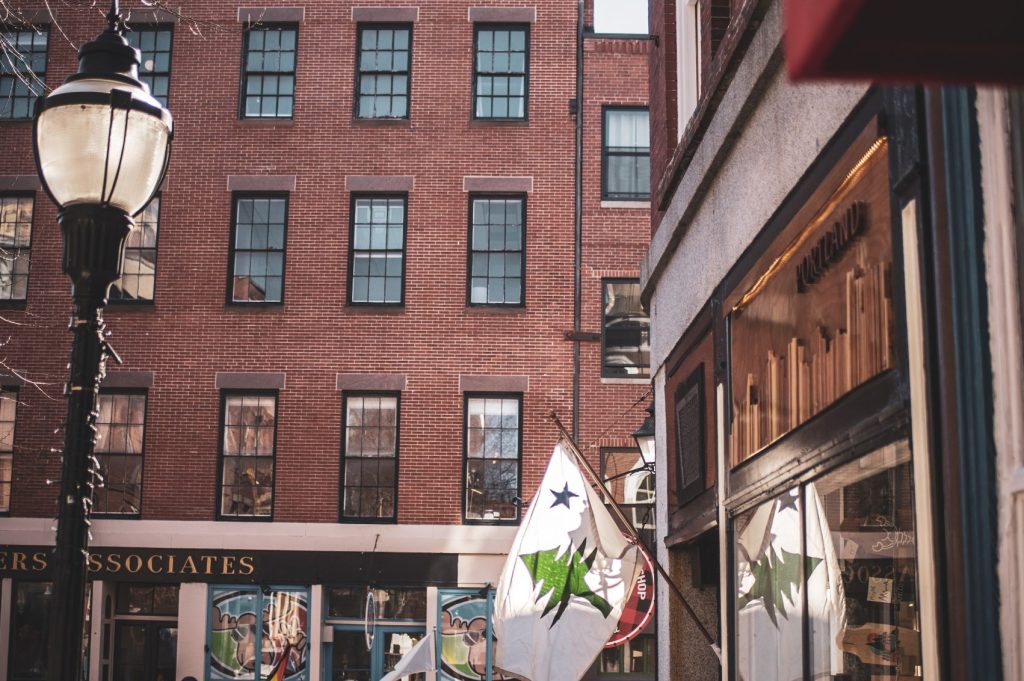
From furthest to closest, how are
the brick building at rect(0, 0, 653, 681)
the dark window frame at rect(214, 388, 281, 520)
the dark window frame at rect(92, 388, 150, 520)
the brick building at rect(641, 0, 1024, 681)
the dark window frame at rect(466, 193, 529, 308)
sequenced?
1. the dark window frame at rect(466, 193, 529, 308)
2. the dark window frame at rect(92, 388, 150, 520)
3. the dark window frame at rect(214, 388, 281, 520)
4. the brick building at rect(0, 0, 653, 681)
5. the brick building at rect(641, 0, 1024, 681)

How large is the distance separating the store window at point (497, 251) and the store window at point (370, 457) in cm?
258

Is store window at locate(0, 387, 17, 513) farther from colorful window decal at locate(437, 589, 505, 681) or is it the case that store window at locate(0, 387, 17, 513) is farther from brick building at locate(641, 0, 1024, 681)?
brick building at locate(641, 0, 1024, 681)

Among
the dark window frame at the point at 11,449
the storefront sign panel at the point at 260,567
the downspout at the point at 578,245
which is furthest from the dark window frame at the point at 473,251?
the dark window frame at the point at 11,449

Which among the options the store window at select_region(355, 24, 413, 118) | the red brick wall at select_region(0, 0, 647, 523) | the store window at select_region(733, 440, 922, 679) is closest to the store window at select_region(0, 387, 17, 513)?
the red brick wall at select_region(0, 0, 647, 523)

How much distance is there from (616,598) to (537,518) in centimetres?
94

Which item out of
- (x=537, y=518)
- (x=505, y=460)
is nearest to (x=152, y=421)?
(x=505, y=460)

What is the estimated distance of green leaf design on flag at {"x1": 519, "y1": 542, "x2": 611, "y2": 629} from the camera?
855 cm

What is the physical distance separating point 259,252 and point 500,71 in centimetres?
568

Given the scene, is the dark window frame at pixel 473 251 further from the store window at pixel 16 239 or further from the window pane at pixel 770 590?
the window pane at pixel 770 590

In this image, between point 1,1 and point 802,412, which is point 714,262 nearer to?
point 802,412

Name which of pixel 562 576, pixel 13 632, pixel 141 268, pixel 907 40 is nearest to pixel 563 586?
pixel 562 576

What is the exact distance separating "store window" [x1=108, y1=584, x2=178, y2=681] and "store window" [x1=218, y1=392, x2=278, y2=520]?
1912 mm

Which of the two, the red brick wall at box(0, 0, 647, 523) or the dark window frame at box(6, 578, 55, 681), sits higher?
the red brick wall at box(0, 0, 647, 523)

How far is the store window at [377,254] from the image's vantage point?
2269cm
